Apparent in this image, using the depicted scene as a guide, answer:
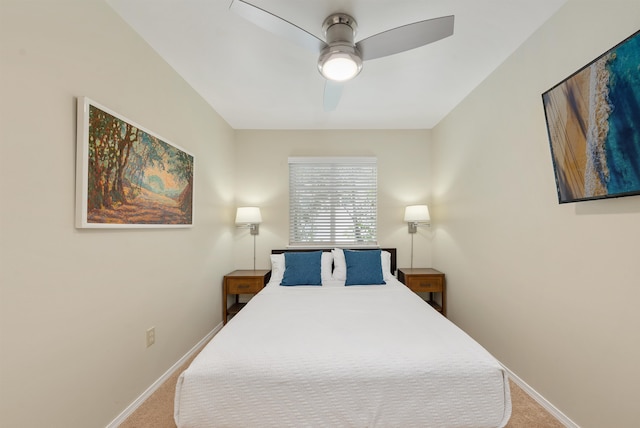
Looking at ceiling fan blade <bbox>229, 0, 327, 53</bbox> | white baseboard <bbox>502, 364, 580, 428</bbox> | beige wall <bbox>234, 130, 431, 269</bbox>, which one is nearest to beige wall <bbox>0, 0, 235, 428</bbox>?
ceiling fan blade <bbox>229, 0, 327, 53</bbox>

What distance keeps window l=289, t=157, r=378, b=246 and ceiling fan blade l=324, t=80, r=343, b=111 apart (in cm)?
149

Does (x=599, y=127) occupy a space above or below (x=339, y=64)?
below

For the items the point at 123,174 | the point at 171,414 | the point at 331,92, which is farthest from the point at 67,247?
the point at 331,92

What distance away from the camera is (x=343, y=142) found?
12.9 feet

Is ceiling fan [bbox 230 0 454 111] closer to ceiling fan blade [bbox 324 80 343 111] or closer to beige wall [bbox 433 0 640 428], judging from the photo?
ceiling fan blade [bbox 324 80 343 111]

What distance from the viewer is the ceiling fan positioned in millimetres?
1554

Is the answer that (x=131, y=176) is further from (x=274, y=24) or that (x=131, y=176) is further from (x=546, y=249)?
(x=546, y=249)

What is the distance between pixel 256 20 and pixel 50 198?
1392 millimetres

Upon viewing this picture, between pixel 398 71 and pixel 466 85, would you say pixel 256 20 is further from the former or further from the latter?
pixel 466 85

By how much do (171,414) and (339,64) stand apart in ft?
8.45

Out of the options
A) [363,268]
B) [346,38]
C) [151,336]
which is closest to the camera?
[346,38]

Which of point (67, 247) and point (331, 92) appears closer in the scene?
point (67, 247)

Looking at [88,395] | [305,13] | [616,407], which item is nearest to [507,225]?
[616,407]

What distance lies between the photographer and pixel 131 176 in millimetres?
1889
